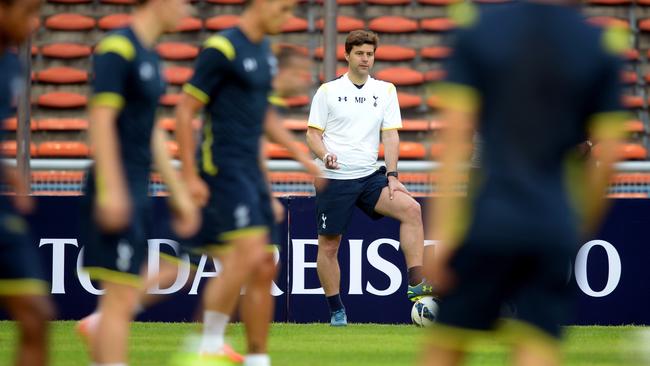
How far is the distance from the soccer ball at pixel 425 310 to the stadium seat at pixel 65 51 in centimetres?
677

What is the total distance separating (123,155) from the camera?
5.35 metres

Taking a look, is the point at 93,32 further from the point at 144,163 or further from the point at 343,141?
the point at 144,163

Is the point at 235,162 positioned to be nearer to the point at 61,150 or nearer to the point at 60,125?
the point at 61,150

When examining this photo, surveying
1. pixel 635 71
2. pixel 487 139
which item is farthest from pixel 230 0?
pixel 487 139

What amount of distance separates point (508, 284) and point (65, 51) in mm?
12417

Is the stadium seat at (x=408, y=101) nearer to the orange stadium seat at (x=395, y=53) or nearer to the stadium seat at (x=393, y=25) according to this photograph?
the orange stadium seat at (x=395, y=53)

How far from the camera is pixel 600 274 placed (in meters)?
10.6

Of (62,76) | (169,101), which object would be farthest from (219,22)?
(62,76)

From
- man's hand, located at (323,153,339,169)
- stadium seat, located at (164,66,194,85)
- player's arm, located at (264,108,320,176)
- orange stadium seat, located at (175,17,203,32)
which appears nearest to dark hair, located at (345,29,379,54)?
man's hand, located at (323,153,339,169)

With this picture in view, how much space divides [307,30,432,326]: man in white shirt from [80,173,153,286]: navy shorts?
4.78m

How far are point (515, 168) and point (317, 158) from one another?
708cm

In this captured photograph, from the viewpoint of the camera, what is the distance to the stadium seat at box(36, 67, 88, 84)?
15.3 metres

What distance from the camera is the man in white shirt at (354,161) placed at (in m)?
10.0

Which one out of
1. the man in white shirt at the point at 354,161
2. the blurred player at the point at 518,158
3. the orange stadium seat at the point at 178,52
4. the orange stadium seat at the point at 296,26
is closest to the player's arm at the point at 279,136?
the blurred player at the point at 518,158
